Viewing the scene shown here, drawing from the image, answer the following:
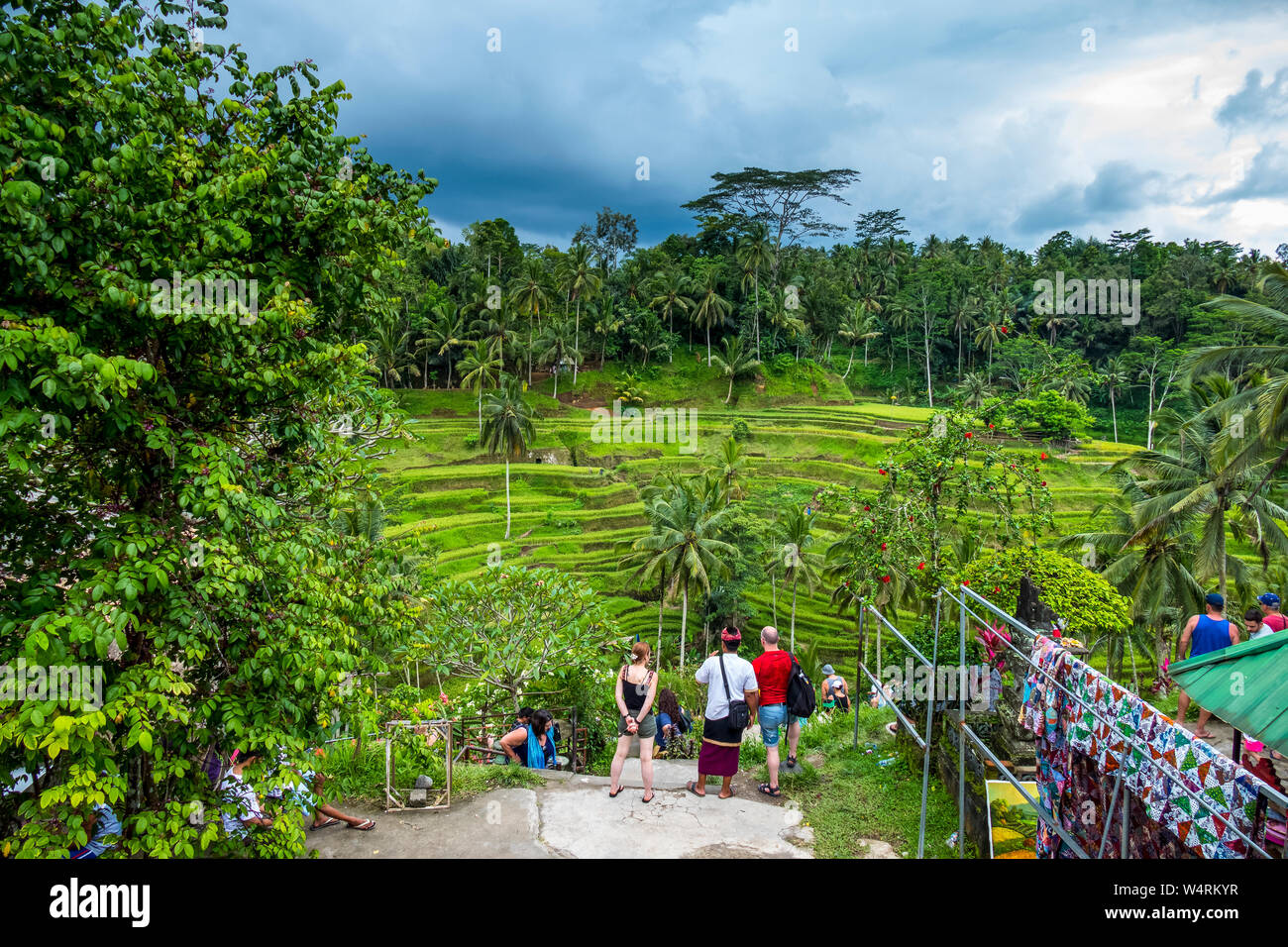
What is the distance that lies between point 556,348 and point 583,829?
50.8 meters

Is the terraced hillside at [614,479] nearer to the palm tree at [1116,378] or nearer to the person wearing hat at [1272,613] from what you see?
the palm tree at [1116,378]

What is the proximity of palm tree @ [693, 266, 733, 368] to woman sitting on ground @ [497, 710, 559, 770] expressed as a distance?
52.9 metres

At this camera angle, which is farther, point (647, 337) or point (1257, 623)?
point (647, 337)

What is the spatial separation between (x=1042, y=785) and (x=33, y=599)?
5715 millimetres

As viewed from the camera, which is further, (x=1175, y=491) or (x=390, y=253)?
(x=1175, y=491)

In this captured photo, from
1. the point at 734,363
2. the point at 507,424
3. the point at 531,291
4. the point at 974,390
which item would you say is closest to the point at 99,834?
the point at 507,424

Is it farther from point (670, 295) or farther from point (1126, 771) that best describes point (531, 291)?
point (1126, 771)

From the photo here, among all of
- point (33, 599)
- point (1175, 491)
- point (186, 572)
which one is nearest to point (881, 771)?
point (186, 572)

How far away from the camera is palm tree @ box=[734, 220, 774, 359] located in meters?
60.8

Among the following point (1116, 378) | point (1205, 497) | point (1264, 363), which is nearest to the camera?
point (1264, 363)

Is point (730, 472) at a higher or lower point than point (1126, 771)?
higher

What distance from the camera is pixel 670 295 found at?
6128 centimetres

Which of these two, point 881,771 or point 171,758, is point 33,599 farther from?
point 881,771
